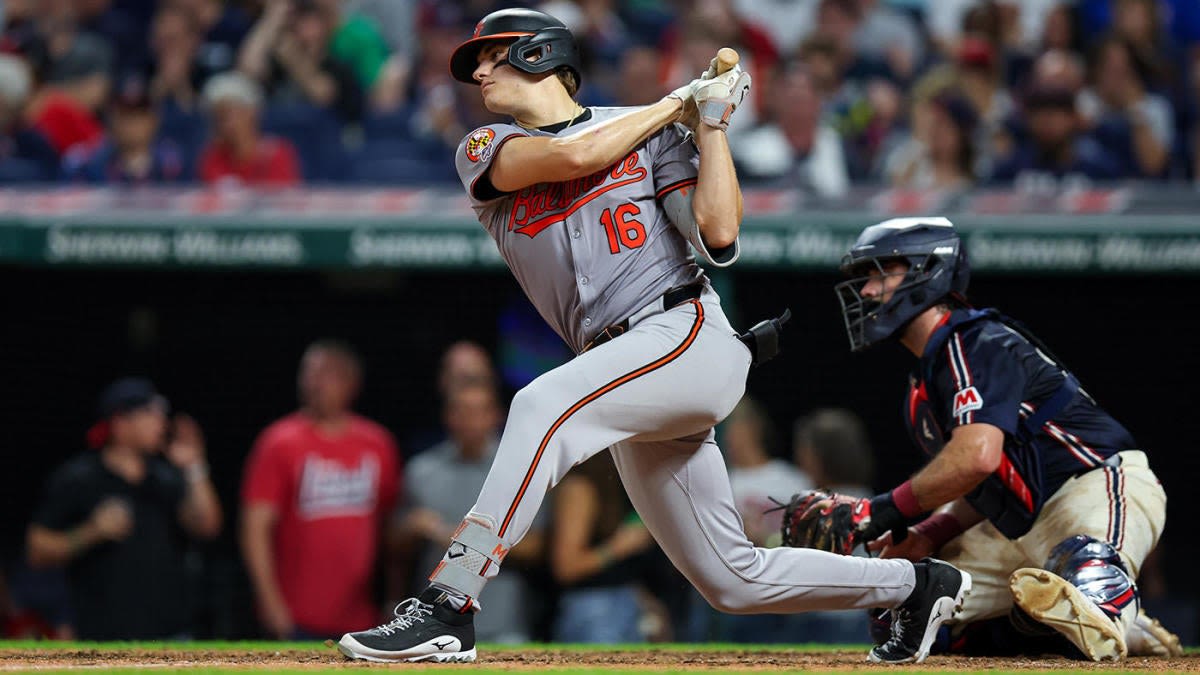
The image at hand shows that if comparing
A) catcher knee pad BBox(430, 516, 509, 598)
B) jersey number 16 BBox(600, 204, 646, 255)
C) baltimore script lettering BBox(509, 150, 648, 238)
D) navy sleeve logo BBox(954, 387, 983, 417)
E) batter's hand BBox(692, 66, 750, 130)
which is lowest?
catcher knee pad BBox(430, 516, 509, 598)

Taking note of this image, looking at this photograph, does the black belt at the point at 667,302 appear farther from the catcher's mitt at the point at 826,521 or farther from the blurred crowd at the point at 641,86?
the blurred crowd at the point at 641,86

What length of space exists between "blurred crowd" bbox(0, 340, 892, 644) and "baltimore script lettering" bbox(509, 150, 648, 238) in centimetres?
274

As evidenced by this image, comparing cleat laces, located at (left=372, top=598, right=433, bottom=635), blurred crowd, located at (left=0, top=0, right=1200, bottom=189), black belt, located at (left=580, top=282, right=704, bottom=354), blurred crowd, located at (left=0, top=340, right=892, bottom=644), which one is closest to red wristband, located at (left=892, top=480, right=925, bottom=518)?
black belt, located at (left=580, top=282, right=704, bottom=354)

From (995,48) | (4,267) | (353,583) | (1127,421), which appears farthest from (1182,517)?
(4,267)

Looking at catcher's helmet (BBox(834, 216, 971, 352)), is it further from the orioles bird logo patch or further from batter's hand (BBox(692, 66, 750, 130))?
the orioles bird logo patch

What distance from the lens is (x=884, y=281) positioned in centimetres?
434

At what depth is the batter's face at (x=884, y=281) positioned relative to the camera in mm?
4320

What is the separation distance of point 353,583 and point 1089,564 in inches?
133

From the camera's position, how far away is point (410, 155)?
7781 mm

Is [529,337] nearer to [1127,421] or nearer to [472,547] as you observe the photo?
[1127,421]

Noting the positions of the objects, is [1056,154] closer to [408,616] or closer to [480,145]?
[480,145]

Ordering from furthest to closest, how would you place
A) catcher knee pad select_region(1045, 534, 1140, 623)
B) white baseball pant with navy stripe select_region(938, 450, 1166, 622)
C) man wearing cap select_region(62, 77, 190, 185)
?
man wearing cap select_region(62, 77, 190, 185), white baseball pant with navy stripe select_region(938, 450, 1166, 622), catcher knee pad select_region(1045, 534, 1140, 623)

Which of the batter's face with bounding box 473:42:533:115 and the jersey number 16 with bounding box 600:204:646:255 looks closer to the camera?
the jersey number 16 with bounding box 600:204:646:255

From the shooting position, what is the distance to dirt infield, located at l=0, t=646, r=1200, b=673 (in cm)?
362
